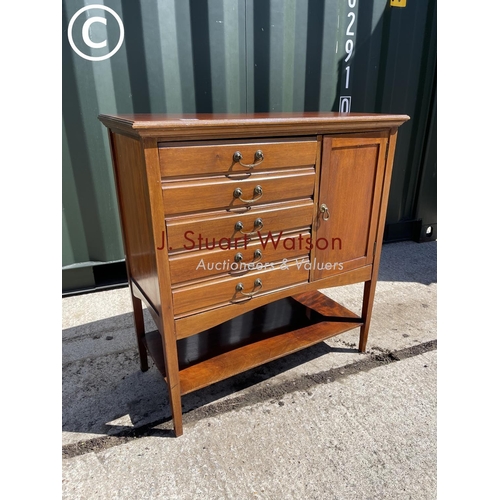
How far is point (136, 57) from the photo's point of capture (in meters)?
2.38

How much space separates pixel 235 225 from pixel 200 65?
156cm

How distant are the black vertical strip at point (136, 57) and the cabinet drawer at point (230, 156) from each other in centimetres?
141

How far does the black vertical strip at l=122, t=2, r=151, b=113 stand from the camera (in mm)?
2283

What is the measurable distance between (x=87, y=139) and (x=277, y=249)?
63.5 inches

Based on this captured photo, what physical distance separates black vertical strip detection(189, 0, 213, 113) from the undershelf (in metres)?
1.48

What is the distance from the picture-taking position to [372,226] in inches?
73.9

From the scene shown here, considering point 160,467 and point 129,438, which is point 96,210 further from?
point 160,467

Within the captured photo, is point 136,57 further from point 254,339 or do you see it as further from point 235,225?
point 254,339

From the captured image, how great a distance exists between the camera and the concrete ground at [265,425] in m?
1.43

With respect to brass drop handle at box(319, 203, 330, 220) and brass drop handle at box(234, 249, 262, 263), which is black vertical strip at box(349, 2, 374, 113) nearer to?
brass drop handle at box(319, 203, 330, 220)

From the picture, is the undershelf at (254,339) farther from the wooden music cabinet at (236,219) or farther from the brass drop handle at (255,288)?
the brass drop handle at (255,288)

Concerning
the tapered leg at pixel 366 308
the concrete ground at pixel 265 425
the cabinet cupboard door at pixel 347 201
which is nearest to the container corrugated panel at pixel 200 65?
the concrete ground at pixel 265 425

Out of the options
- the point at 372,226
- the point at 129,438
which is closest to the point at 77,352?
the point at 129,438

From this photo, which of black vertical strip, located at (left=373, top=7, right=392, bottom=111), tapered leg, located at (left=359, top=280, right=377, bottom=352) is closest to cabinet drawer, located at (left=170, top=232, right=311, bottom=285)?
tapered leg, located at (left=359, top=280, right=377, bottom=352)
